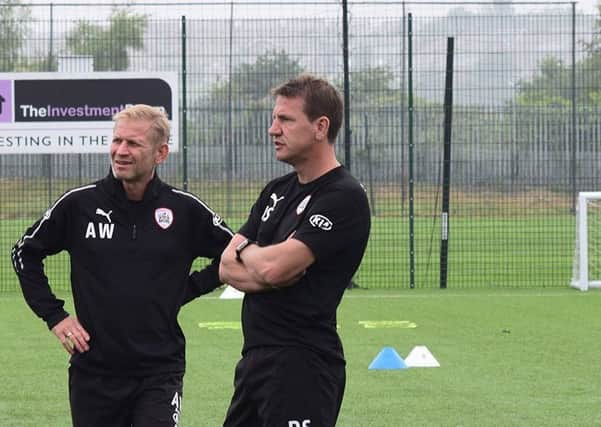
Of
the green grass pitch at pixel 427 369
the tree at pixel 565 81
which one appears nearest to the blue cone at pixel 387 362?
the green grass pitch at pixel 427 369

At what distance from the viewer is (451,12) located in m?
17.8

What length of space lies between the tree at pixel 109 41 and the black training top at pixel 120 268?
1184 cm

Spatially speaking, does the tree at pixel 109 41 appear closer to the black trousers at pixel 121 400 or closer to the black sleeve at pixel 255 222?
the black trousers at pixel 121 400

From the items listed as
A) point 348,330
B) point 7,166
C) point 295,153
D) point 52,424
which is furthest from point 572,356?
point 7,166

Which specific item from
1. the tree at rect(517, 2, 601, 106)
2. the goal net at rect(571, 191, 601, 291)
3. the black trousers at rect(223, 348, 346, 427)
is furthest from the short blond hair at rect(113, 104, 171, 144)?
the tree at rect(517, 2, 601, 106)

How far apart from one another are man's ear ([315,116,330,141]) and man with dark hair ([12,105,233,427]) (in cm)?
99

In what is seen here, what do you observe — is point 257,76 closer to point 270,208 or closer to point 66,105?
point 66,105

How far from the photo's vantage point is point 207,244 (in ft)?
19.7

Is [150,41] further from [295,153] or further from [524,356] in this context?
[295,153]

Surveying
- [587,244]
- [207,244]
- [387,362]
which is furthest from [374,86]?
[207,244]

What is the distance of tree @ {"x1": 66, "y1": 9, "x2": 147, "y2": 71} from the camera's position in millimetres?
17719

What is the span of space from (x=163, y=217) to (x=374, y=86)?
12455 mm

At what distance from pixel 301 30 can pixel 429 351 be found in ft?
23.0

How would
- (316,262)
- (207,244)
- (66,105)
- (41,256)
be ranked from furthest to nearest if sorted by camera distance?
(66,105) → (207,244) → (41,256) → (316,262)
